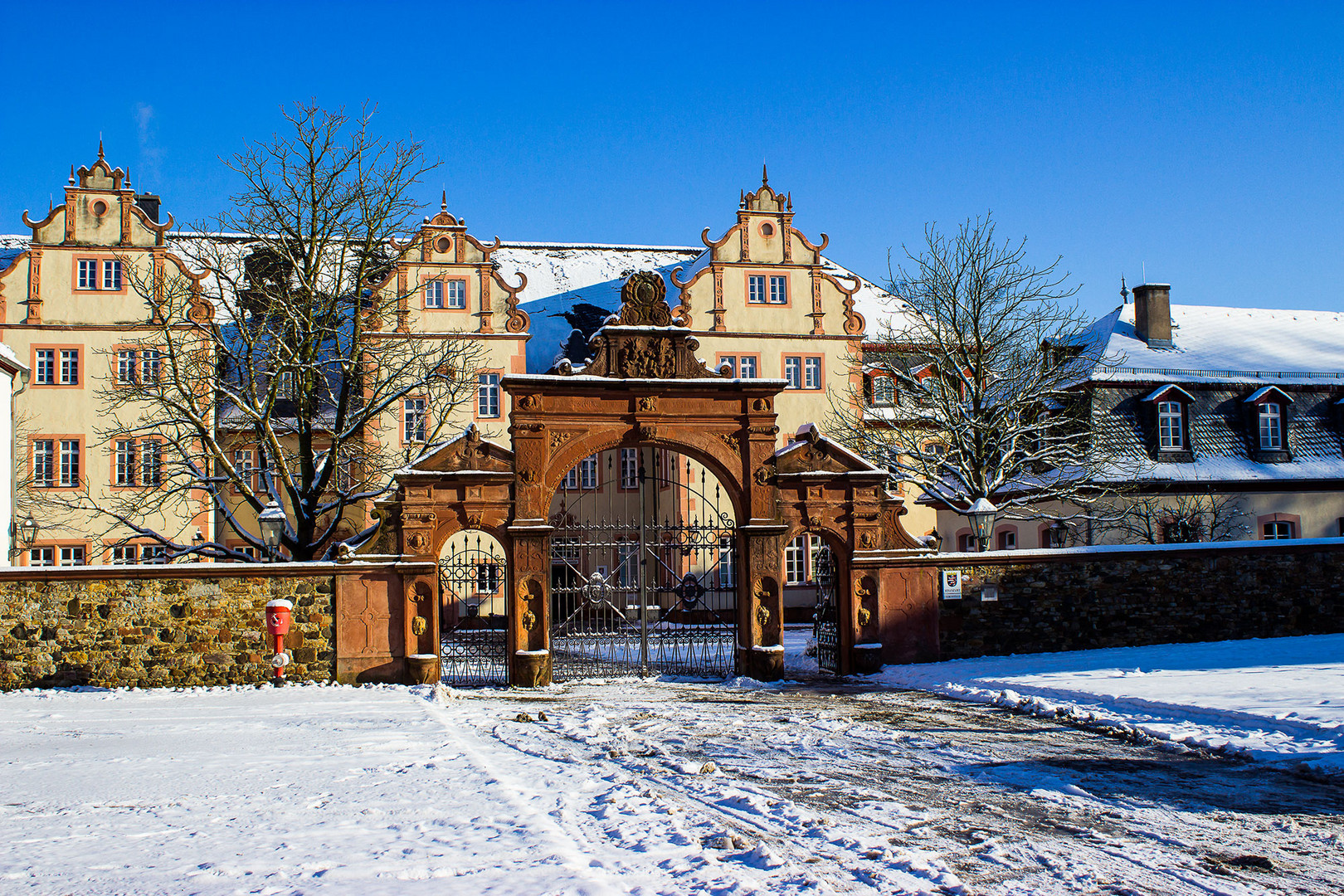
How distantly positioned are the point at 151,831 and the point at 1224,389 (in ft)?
99.4

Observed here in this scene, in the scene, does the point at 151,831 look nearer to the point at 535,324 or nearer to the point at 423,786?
the point at 423,786

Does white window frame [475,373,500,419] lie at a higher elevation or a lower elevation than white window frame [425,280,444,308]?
lower

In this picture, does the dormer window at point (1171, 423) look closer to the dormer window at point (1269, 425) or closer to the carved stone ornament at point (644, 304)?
the dormer window at point (1269, 425)

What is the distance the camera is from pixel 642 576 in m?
16.5

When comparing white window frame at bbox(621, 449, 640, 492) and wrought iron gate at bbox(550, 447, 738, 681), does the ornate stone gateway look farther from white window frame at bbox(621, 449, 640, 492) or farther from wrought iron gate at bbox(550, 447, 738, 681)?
white window frame at bbox(621, 449, 640, 492)

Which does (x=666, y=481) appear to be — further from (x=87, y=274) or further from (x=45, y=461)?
(x=87, y=274)

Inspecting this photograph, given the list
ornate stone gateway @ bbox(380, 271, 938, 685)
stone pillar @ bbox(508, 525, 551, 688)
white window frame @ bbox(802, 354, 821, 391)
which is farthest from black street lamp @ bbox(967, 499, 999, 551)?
white window frame @ bbox(802, 354, 821, 391)

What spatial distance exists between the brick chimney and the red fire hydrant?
25.8m

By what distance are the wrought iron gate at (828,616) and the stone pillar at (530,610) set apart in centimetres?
471

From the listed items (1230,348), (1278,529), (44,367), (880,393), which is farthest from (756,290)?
(44,367)

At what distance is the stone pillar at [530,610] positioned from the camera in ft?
55.3

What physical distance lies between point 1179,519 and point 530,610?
63.5 feet

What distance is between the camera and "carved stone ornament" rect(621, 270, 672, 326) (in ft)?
57.9

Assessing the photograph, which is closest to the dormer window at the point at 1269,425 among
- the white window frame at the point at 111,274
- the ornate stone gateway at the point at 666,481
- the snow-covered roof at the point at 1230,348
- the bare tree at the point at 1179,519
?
the snow-covered roof at the point at 1230,348
